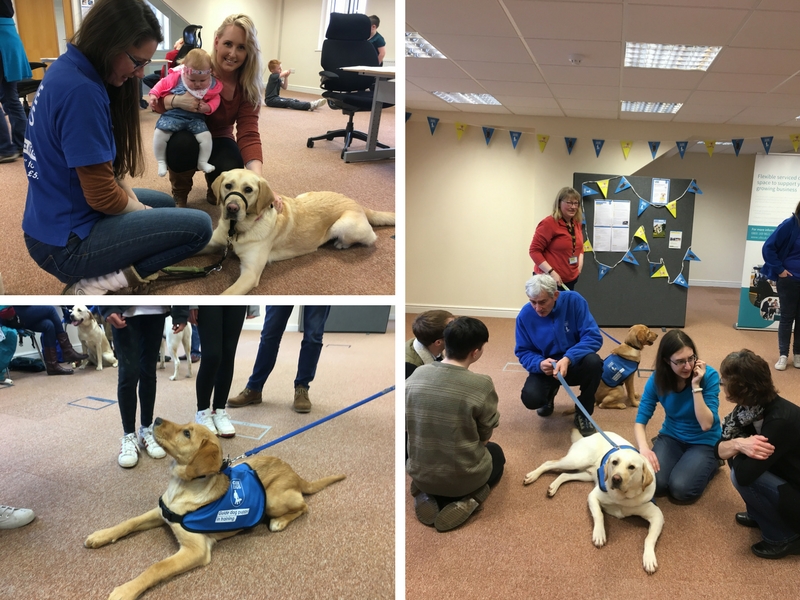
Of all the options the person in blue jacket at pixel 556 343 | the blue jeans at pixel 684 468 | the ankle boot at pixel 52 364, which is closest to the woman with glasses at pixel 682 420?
the blue jeans at pixel 684 468

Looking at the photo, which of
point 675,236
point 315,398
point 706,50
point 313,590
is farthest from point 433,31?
point 675,236

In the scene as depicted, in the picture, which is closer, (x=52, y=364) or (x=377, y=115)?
(x=377, y=115)

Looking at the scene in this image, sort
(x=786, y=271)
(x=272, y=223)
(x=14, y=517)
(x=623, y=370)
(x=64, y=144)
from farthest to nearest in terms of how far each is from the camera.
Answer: (x=786, y=271) → (x=623, y=370) → (x=14, y=517) → (x=272, y=223) → (x=64, y=144)

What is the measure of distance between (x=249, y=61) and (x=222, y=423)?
129cm

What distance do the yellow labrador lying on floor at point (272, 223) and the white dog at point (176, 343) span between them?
339 mm

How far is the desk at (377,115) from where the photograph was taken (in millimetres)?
1541

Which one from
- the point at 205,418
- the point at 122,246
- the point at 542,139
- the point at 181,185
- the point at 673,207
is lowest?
the point at 205,418

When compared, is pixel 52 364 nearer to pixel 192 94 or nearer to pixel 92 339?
pixel 92 339

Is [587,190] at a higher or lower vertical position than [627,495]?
higher

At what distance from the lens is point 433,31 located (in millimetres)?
3631

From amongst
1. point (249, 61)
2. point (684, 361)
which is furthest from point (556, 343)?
point (249, 61)

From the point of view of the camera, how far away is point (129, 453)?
6.26 feet

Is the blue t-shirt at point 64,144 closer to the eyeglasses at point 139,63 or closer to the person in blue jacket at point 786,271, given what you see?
the eyeglasses at point 139,63

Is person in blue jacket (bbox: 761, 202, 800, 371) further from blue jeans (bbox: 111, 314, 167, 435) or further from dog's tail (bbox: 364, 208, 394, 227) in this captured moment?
blue jeans (bbox: 111, 314, 167, 435)
